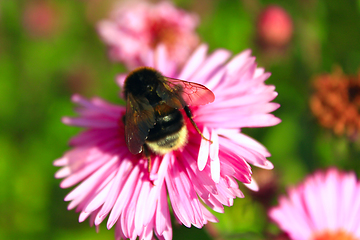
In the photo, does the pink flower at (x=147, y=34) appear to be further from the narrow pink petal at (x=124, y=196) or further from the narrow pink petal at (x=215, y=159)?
the narrow pink petal at (x=215, y=159)

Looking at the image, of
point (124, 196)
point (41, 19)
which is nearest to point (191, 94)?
point (124, 196)

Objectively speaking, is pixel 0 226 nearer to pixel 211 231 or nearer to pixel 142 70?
pixel 211 231

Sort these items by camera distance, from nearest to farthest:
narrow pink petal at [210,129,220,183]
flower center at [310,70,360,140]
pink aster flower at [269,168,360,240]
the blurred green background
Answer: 1. narrow pink petal at [210,129,220,183]
2. pink aster flower at [269,168,360,240]
3. flower center at [310,70,360,140]
4. the blurred green background

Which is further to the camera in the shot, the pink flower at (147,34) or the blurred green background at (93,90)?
the pink flower at (147,34)

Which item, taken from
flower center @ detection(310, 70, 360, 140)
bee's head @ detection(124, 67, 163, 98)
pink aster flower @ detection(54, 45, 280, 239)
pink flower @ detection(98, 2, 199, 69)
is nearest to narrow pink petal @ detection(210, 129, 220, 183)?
pink aster flower @ detection(54, 45, 280, 239)

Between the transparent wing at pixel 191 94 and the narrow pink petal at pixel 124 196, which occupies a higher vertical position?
the transparent wing at pixel 191 94

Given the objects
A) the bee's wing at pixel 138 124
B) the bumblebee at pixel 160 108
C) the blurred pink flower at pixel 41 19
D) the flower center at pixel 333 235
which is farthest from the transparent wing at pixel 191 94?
the blurred pink flower at pixel 41 19

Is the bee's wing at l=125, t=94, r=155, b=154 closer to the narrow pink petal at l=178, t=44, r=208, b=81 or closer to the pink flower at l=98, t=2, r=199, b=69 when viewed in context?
the narrow pink petal at l=178, t=44, r=208, b=81

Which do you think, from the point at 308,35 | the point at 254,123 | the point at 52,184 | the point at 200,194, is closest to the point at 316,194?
the point at 254,123
